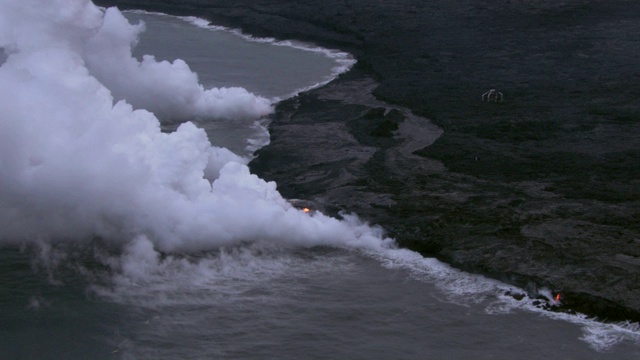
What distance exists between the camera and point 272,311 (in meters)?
21.5

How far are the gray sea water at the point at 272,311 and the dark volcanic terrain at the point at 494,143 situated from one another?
1176 millimetres

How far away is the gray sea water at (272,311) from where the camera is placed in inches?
779

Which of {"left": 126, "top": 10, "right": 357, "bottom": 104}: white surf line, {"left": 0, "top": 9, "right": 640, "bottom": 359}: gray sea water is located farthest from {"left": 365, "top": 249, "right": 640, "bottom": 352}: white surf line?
{"left": 126, "top": 10, "right": 357, "bottom": 104}: white surf line

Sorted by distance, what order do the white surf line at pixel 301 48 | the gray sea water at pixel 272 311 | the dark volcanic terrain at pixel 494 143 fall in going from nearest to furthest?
the gray sea water at pixel 272 311
the dark volcanic terrain at pixel 494 143
the white surf line at pixel 301 48

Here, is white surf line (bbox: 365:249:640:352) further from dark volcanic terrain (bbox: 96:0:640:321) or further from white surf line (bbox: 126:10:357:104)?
white surf line (bbox: 126:10:357:104)

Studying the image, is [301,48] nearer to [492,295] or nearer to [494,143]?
[494,143]

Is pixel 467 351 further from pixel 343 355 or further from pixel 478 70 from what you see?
pixel 478 70

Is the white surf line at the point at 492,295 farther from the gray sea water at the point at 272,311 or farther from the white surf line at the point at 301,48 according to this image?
the white surf line at the point at 301,48

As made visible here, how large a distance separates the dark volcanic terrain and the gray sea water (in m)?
1.18

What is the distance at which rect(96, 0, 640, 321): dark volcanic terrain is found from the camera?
2348cm

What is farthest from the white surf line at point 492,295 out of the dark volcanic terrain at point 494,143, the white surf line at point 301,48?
the white surf line at point 301,48

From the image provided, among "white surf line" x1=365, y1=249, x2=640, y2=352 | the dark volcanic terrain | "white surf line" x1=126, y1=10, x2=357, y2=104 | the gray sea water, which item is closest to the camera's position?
the gray sea water

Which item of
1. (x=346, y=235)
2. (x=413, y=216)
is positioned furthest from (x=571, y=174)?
(x=346, y=235)

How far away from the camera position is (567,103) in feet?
119
